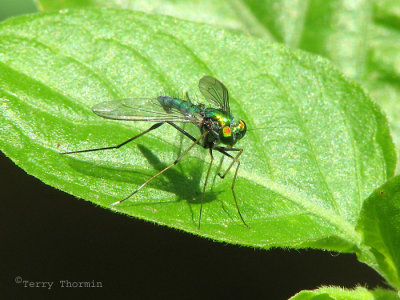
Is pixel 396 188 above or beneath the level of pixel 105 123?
beneath

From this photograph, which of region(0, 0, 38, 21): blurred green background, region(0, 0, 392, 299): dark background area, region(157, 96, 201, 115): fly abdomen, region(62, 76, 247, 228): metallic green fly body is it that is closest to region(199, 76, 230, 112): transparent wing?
region(62, 76, 247, 228): metallic green fly body

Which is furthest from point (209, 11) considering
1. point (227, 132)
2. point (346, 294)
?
point (346, 294)

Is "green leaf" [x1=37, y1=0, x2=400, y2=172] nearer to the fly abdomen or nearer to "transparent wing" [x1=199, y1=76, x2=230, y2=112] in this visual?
"transparent wing" [x1=199, y1=76, x2=230, y2=112]

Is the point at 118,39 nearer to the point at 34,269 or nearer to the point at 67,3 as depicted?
the point at 67,3

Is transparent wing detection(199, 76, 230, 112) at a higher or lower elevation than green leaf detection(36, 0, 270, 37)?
lower

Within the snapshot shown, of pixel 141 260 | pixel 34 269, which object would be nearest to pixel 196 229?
pixel 141 260

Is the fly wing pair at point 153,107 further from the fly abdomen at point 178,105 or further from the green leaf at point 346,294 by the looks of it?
the green leaf at point 346,294

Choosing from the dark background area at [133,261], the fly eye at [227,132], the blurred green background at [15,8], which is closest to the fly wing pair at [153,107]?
the fly eye at [227,132]
